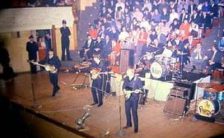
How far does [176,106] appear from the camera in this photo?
7.44m

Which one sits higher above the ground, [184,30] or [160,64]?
[184,30]

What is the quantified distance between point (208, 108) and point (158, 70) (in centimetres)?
124

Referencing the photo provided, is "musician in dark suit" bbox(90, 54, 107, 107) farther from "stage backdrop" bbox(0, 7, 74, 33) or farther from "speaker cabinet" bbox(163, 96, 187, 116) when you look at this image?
"speaker cabinet" bbox(163, 96, 187, 116)

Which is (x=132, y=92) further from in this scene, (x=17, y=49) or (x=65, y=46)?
(x=17, y=49)

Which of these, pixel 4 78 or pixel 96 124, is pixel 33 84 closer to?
pixel 4 78

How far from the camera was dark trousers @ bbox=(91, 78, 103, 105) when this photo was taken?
8.00 metres

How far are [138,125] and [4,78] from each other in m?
4.06

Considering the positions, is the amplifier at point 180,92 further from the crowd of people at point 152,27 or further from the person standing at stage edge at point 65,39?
the person standing at stage edge at point 65,39

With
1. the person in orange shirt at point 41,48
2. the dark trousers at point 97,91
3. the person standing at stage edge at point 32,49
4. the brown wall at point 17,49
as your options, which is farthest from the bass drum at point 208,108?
the brown wall at point 17,49

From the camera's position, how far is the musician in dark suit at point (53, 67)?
8.54m

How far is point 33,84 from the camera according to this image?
30.5ft

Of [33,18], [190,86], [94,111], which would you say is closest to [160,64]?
[190,86]

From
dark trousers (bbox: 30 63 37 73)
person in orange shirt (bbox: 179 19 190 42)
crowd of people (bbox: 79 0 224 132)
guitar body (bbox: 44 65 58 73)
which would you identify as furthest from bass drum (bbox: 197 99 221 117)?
dark trousers (bbox: 30 63 37 73)

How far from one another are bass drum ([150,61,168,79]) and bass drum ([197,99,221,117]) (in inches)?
37.2
